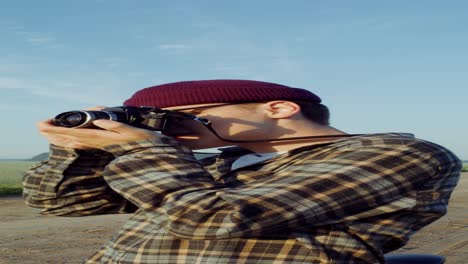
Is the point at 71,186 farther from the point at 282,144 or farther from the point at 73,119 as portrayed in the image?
the point at 282,144

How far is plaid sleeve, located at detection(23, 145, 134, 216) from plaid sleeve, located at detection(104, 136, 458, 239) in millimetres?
341

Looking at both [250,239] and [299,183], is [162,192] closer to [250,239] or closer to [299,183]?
[250,239]

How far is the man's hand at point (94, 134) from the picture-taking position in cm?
174

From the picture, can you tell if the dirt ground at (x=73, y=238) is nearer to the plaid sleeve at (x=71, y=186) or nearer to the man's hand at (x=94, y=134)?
the plaid sleeve at (x=71, y=186)

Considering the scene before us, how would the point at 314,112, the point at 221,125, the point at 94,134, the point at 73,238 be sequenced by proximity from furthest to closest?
the point at 73,238 < the point at 314,112 < the point at 221,125 < the point at 94,134

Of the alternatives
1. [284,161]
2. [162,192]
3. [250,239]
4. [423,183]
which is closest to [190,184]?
[162,192]

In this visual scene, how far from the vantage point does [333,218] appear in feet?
5.37

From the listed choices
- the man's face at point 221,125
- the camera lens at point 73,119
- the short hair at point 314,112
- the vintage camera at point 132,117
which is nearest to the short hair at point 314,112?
the short hair at point 314,112

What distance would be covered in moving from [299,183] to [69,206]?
864 millimetres

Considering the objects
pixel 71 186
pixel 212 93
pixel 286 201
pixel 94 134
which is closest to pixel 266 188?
pixel 286 201

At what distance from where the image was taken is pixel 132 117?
1.81m

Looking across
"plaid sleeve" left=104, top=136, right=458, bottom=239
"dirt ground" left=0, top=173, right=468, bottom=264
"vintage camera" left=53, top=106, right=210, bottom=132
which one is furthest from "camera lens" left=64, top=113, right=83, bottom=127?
"dirt ground" left=0, top=173, right=468, bottom=264

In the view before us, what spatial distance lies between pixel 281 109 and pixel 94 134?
56cm

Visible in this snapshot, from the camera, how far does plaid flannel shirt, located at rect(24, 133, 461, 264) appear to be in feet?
5.17
